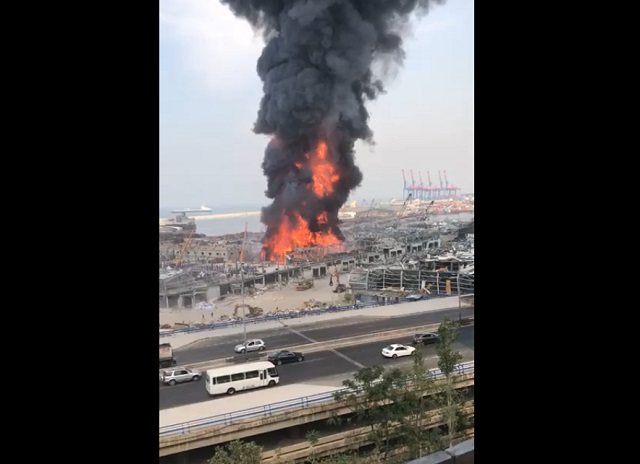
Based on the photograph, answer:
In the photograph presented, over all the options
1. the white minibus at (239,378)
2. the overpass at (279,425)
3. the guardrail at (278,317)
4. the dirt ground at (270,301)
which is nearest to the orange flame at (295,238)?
the dirt ground at (270,301)

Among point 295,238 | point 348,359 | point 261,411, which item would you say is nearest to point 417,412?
point 348,359

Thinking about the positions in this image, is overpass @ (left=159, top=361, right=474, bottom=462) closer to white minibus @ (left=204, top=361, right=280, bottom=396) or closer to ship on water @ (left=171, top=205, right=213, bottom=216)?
white minibus @ (left=204, top=361, right=280, bottom=396)

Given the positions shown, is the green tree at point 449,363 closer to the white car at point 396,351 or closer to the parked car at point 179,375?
the white car at point 396,351

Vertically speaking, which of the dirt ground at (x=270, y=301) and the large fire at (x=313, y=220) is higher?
the large fire at (x=313, y=220)

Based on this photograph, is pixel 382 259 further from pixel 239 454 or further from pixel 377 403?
pixel 239 454

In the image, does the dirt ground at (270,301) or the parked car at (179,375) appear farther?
the dirt ground at (270,301)
